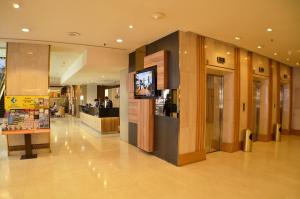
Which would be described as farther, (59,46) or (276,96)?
(276,96)

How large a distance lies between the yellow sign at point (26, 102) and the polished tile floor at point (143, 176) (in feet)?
5.05

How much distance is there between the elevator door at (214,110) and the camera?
6.78 m

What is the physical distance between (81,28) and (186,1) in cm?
280

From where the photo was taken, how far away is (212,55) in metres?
6.00

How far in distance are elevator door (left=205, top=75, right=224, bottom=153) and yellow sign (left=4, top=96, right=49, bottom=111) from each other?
5364 mm

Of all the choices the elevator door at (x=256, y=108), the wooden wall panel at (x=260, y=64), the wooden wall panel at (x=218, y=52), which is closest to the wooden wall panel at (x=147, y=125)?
the wooden wall panel at (x=218, y=52)

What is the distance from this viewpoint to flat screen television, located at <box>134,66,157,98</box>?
5.92 meters

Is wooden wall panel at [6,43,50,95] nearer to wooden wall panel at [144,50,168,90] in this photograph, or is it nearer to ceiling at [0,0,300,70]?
ceiling at [0,0,300,70]

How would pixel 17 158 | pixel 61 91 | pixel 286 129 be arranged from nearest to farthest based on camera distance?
pixel 17 158 → pixel 286 129 → pixel 61 91

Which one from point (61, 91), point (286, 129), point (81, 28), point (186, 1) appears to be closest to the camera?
point (186, 1)

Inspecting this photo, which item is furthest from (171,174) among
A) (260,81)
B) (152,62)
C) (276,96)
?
(276,96)

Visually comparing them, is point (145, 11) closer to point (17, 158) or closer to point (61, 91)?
point (17, 158)

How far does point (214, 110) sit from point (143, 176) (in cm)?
363

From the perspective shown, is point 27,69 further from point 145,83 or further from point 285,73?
point 285,73
